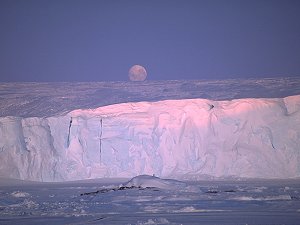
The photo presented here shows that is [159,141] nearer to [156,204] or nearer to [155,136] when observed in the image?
[155,136]

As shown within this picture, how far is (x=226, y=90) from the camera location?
86.4 feet

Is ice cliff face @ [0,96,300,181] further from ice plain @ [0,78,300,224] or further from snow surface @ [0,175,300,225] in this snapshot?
snow surface @ [0,175,300,225]

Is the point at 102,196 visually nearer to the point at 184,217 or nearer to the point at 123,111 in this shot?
the point at 184,217

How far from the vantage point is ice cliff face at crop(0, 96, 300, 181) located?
22.9 meters

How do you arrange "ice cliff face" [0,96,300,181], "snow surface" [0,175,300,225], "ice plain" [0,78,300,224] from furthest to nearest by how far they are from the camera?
1. "ice cliff face" [0,96,300,181]
2. "ice plain" [0,78,300,224]
3. "snow surface" [0,175,300,225]

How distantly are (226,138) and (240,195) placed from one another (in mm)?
8391

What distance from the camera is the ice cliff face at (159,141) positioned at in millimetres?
22906

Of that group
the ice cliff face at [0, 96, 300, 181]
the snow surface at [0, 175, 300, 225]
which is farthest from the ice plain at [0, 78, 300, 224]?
the snow surface at [0, 175, 300, 225]

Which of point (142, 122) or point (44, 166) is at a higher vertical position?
point (142, 122)

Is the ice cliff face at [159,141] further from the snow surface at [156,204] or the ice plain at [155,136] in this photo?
the snow surface at [156,204]

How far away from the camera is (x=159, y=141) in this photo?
24.0 meters

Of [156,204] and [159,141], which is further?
[159,141]

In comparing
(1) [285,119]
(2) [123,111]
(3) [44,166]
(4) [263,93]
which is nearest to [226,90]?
(4) [263,93]

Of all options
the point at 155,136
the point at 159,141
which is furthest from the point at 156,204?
the point at 155,136
